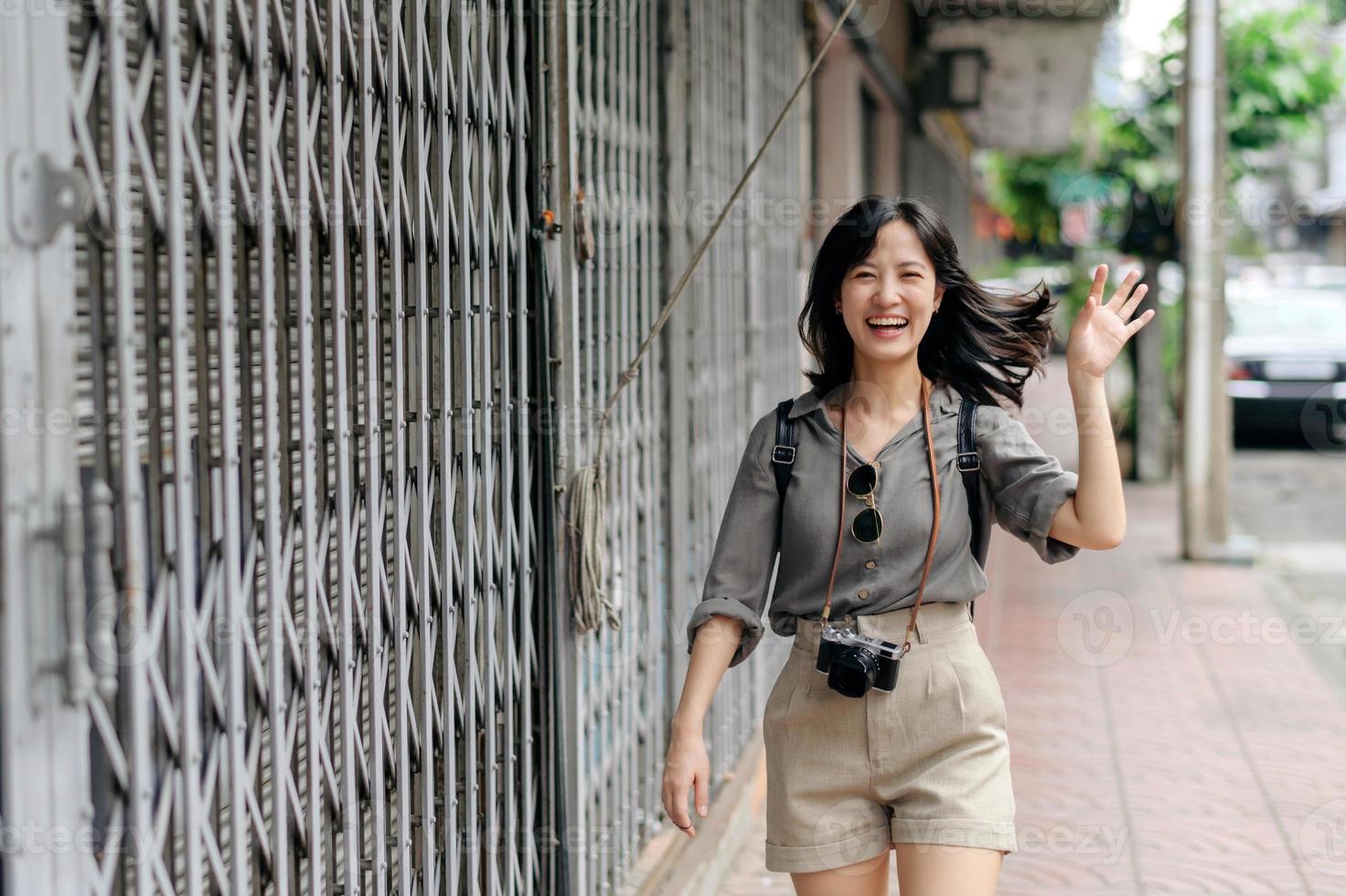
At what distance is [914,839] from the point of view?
2.54m

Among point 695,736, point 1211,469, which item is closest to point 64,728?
point 695,736

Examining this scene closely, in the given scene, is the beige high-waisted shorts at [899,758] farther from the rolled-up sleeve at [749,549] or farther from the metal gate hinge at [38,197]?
the metal gate hinge at [38,197]

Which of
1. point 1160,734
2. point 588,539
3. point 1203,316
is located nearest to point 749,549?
point 588,539

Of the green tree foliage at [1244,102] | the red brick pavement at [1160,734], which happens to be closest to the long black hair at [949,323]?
the red brick pavement at [1160,734]

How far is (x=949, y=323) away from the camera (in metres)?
2.86

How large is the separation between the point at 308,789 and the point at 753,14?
13.6 ft

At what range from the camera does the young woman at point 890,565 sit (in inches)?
100

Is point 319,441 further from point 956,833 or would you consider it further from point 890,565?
point 956,833

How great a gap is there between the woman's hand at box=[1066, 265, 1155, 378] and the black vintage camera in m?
0.56

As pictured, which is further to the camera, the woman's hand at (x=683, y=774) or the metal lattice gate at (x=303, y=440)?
the woman's hand at (x=683, y=774)

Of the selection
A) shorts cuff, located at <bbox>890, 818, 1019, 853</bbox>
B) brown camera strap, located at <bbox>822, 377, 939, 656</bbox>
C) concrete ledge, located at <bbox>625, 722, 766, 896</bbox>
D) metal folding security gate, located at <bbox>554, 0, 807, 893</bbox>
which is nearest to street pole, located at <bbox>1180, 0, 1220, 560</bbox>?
metal folding security gate, located at <bbox>554, 0, 807, 893</bbox>

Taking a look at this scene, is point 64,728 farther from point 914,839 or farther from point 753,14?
point 753,14

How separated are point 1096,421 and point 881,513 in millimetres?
393

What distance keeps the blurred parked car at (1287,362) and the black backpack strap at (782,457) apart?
13.8 meters
